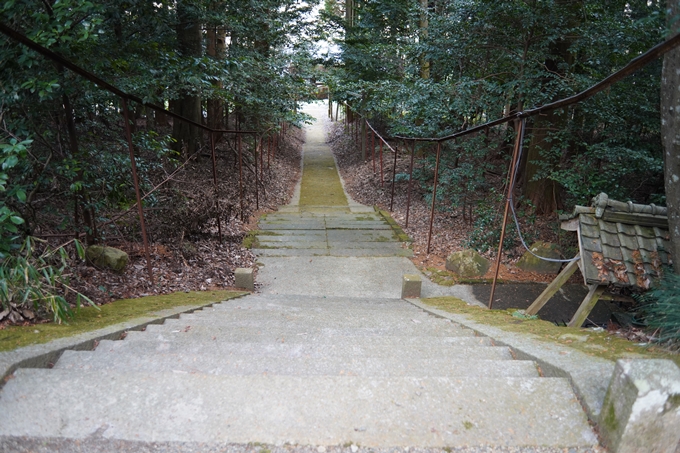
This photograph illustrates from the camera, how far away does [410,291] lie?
570cm

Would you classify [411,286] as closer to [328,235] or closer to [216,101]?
[328,235]

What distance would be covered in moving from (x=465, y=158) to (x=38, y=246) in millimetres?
8035

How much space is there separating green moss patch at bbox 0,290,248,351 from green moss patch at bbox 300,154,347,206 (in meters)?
8.53

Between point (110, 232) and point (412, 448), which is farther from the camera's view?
point (110, 232)

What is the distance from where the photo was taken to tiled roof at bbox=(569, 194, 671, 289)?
13.0 feet

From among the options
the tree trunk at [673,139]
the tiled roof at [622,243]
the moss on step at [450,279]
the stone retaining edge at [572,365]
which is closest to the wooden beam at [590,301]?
the tiled roof at [622,243]

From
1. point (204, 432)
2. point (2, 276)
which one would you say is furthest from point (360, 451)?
point (2, 276)

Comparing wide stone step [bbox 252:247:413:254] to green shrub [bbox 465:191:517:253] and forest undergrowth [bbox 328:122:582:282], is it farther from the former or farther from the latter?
green shrub [bbox 465:191:517:253]

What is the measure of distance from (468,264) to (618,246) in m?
2.60

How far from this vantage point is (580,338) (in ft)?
9.07

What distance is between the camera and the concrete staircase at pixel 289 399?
1677 millimetres

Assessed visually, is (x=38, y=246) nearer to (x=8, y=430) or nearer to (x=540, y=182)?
(x=8, y=430)

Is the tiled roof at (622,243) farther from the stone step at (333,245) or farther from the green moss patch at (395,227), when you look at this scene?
the green moss patch at (395,227)

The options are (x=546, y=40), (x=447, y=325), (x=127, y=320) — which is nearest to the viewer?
(x=127, y=320)
